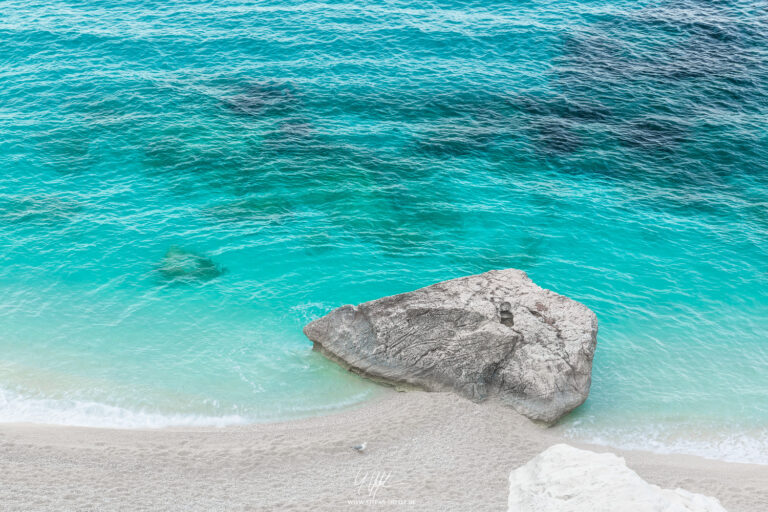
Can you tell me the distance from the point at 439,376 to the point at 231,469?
342 inches

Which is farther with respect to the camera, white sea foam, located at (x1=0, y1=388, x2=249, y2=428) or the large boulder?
the large boulder

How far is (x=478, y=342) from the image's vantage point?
2492cm

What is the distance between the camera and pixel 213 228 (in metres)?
35.4

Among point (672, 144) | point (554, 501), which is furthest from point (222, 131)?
point (554, 501)

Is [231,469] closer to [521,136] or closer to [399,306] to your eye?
[399,306]

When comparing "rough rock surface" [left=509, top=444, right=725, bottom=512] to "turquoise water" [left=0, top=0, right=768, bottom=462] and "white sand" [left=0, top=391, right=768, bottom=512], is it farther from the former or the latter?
"turquoise water" [left=0, top=0, right=768, bottom=462]

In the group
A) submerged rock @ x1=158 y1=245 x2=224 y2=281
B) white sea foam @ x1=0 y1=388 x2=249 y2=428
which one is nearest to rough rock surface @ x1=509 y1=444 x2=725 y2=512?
white sea foam @ x1=0 y1=388 x2=249 y2=428

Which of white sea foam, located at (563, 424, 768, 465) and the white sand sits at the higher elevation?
the white sand

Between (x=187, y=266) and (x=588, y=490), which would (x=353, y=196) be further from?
(x=588, y=490)

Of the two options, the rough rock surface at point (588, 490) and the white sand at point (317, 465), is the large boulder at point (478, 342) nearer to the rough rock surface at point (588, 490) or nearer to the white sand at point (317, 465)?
the white sand at point (317, 465)

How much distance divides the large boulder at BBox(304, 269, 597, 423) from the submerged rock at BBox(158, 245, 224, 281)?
8604 mm

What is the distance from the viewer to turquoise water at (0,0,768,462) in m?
26.7

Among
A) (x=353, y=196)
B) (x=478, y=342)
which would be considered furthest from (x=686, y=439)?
(x=353, y=196)

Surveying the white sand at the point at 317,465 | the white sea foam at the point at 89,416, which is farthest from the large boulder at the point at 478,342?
the white sea foam at the point at 89,416
